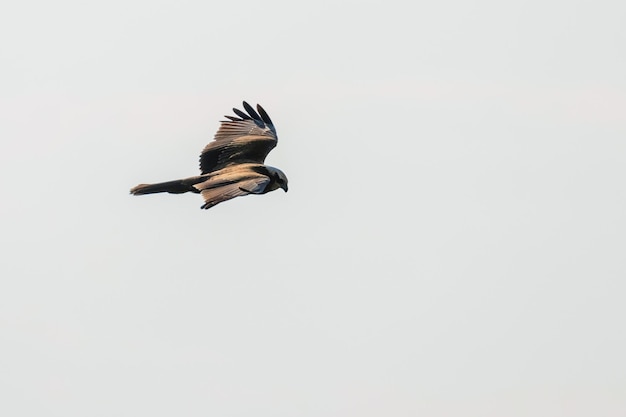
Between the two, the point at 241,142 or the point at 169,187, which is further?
the point at 241,142

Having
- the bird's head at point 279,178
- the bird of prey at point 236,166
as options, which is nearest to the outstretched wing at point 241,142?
the bird of prey at point 236,166

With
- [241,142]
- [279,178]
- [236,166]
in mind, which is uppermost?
[241,142]

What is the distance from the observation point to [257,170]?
2090 inches

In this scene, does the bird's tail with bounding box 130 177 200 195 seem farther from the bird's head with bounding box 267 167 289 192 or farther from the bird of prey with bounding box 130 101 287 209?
the bird's head with bounding box 267 167 289 192

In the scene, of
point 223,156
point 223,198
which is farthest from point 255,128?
point 223,198

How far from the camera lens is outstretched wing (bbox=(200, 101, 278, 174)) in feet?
182

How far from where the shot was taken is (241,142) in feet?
184

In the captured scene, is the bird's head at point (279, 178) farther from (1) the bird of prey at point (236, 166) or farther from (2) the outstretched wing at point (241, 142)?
(2) the outstretched wing at point (241, 142)

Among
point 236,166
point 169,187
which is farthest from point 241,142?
point 169,187

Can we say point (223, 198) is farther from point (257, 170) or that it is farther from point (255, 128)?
point (255, 128)

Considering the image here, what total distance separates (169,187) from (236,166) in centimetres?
186

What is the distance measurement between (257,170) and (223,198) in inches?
131

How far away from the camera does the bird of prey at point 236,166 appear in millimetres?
50781

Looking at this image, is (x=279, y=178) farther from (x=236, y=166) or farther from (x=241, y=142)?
(x=241, y=142)
